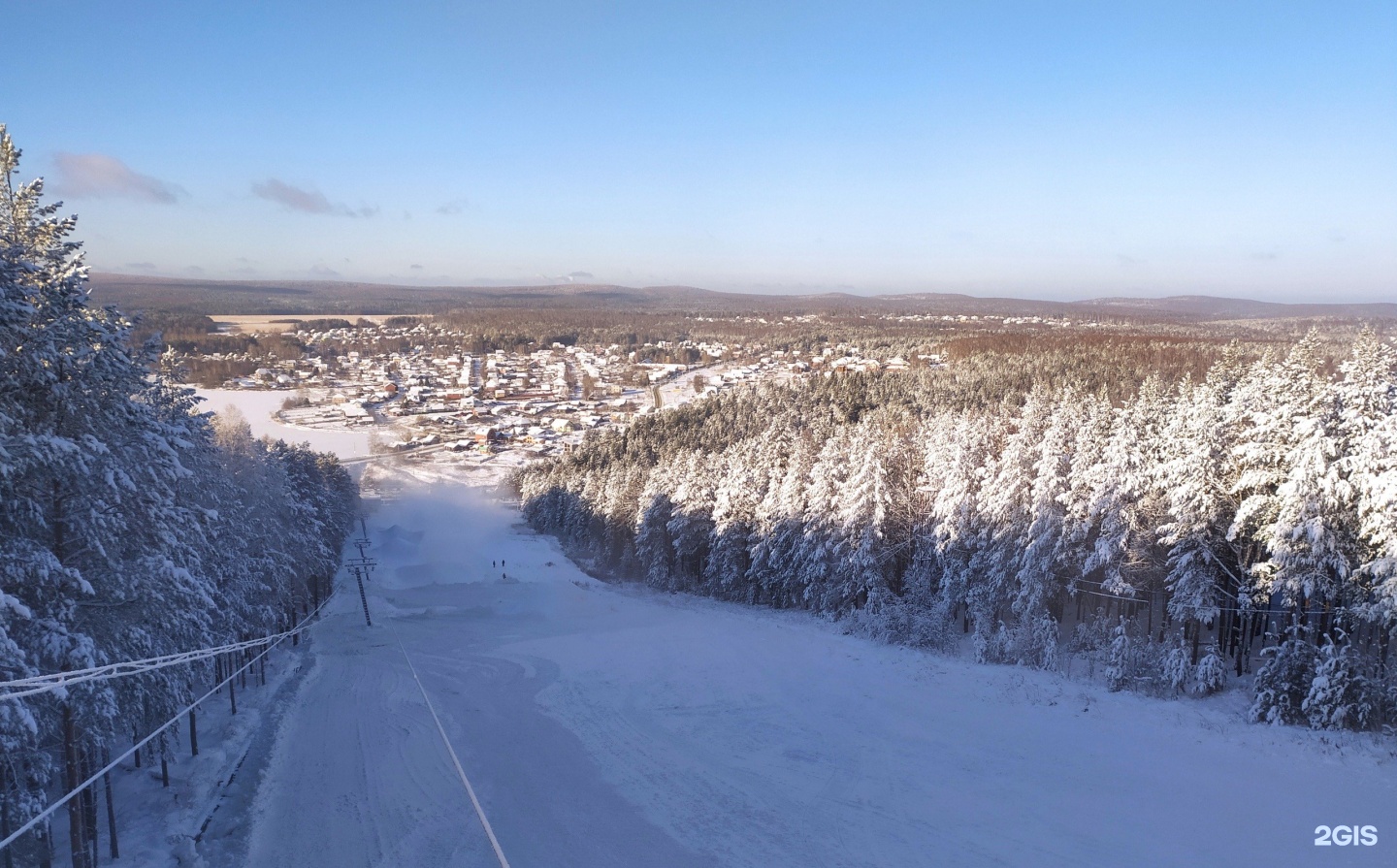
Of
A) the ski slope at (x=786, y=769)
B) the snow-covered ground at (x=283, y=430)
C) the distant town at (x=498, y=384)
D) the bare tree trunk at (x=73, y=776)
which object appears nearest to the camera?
the bare tree trunk at (x=73, y=776)

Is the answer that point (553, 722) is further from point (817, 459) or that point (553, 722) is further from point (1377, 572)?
point (817, 459)

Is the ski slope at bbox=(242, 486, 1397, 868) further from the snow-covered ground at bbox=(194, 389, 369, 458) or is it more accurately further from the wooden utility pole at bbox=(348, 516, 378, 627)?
the snow-covered ground at bbox=(194, 389, 369, 458)

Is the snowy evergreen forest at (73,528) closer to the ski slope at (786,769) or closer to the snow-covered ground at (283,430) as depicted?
the ski slope at (786,769)

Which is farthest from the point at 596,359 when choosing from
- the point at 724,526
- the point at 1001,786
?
the point at 1001,786

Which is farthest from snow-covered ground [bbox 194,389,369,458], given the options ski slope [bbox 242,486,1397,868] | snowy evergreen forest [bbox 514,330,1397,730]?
ski slope [bbox 242,486,1397,868]

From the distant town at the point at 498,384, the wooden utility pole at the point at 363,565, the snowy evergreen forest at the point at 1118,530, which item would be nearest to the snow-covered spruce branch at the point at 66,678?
the snowy evergreen forest at the point at 1118,530

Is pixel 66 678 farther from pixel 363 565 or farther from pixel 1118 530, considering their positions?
pixel 363 565

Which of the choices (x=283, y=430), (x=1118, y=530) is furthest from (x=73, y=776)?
(x=283, y=430)
